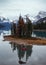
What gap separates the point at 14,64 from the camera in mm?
34656

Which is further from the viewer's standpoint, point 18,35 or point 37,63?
point 18,35

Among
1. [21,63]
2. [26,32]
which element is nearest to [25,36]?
[26,32]

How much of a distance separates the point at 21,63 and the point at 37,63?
2.90 metres

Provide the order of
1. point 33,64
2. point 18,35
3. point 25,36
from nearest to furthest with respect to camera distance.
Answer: point 33,64 → point 25,36 → point 18,35

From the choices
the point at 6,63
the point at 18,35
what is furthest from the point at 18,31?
the point at 6,63

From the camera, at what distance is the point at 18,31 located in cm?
9900

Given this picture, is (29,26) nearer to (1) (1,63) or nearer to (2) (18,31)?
(2) (18,31)

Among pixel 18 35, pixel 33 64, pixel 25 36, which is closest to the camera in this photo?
pixel 33 64

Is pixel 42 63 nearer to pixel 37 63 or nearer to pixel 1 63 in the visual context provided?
pixel 37 63

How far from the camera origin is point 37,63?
3534 cm

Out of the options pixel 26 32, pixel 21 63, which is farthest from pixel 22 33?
pixel 21 63

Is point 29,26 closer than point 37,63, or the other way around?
point 37,63

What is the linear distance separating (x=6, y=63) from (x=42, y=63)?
6.53 metres

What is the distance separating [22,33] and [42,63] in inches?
2422
